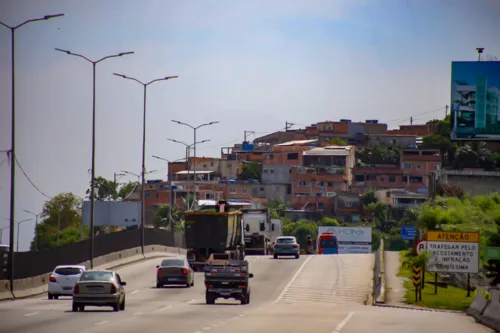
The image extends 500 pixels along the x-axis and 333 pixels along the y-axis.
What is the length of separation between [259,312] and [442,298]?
47.1 feet

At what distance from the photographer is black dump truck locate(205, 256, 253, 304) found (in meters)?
45.4

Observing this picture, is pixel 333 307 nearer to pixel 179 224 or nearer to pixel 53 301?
pixel 53 301

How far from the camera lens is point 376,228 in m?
160

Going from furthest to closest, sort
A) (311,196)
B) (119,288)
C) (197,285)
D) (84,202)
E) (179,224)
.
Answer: (311,196) < (179,224) < (84,202) < (197,285) < (119,288)

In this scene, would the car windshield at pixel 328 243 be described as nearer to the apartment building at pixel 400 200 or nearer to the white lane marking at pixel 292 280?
the white lane marking at pixel 292 280

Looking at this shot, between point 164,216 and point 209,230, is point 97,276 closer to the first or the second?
point 209,230

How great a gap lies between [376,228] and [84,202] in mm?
44449

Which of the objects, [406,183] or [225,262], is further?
[406,183]

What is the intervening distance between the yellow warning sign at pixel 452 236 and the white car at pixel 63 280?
48.8 feet

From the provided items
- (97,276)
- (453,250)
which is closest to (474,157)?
(453,250)

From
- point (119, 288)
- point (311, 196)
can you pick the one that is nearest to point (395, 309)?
point (119, 288)

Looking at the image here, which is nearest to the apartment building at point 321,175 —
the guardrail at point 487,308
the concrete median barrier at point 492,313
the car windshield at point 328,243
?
the car windshield at point 328,243

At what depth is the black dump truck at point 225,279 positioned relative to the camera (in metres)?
45.4

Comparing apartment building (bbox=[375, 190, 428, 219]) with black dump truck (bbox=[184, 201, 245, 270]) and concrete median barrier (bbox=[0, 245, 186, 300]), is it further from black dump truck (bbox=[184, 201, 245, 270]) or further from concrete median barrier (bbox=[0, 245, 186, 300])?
black dump truck (bbox=[184, 201, 245, 270])
